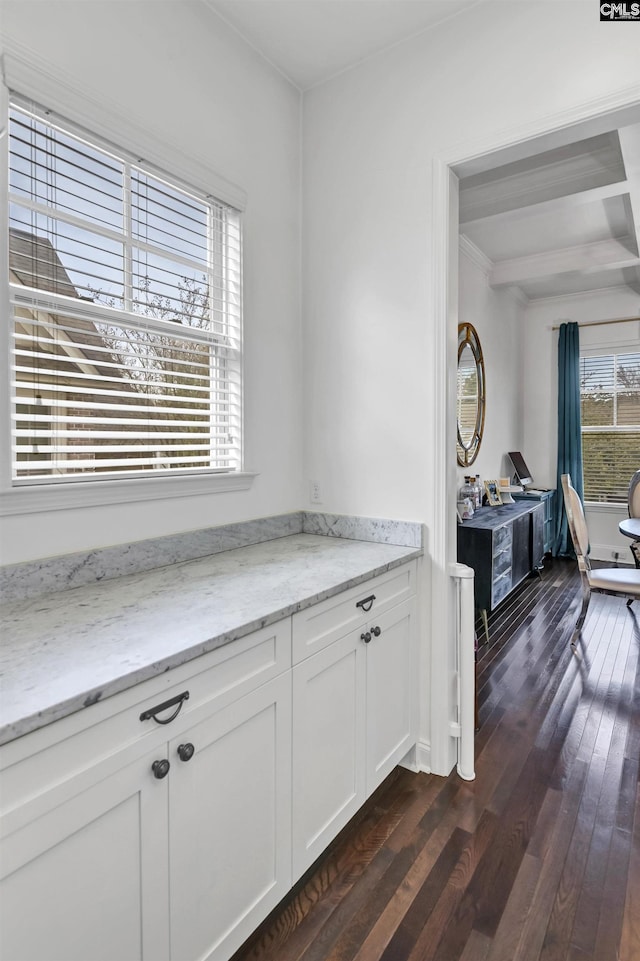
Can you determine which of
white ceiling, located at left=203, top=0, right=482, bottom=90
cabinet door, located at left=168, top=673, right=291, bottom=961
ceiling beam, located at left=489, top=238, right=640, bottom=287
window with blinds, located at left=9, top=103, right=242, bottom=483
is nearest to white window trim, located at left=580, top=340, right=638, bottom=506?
ceiling beam, located at left=489, top=238, right=640, bottom=287

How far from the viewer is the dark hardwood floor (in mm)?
1365

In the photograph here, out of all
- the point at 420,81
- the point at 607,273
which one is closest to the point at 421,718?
the point at 420,81

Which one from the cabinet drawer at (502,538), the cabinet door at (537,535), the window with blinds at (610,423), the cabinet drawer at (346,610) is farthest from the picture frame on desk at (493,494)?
the cabinet drawer at (346,610)

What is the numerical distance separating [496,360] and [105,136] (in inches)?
172

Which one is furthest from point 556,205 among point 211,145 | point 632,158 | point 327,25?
point 211,145

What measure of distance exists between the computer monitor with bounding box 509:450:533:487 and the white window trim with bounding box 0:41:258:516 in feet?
14.2

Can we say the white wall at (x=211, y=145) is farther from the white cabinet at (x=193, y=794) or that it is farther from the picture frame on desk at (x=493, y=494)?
the picture frame on desk at (x=493, y=494)

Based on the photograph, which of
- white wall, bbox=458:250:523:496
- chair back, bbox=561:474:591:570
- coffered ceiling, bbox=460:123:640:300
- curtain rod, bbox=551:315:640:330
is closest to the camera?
coffered ceiling, bbox=460:123:640:300

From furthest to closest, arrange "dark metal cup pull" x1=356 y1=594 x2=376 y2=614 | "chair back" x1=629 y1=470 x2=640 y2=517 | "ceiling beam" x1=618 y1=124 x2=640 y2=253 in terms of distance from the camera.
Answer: "chair back" x1=629 y1=470 x2=640 y2=517, "ceiling beam" x1=618 y1=124 x2=640 y2=253, "dark metal cup pull" x1=356 y1=594 x2=376 y2=614

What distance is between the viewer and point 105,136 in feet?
5.17

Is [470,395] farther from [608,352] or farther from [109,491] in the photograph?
[109,491]

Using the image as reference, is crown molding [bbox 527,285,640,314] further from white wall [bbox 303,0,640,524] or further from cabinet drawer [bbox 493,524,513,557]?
white wall [bbox 303,0,640,524]

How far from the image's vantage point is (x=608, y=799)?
6.28ft

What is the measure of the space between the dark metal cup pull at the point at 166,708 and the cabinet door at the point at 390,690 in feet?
2.68
